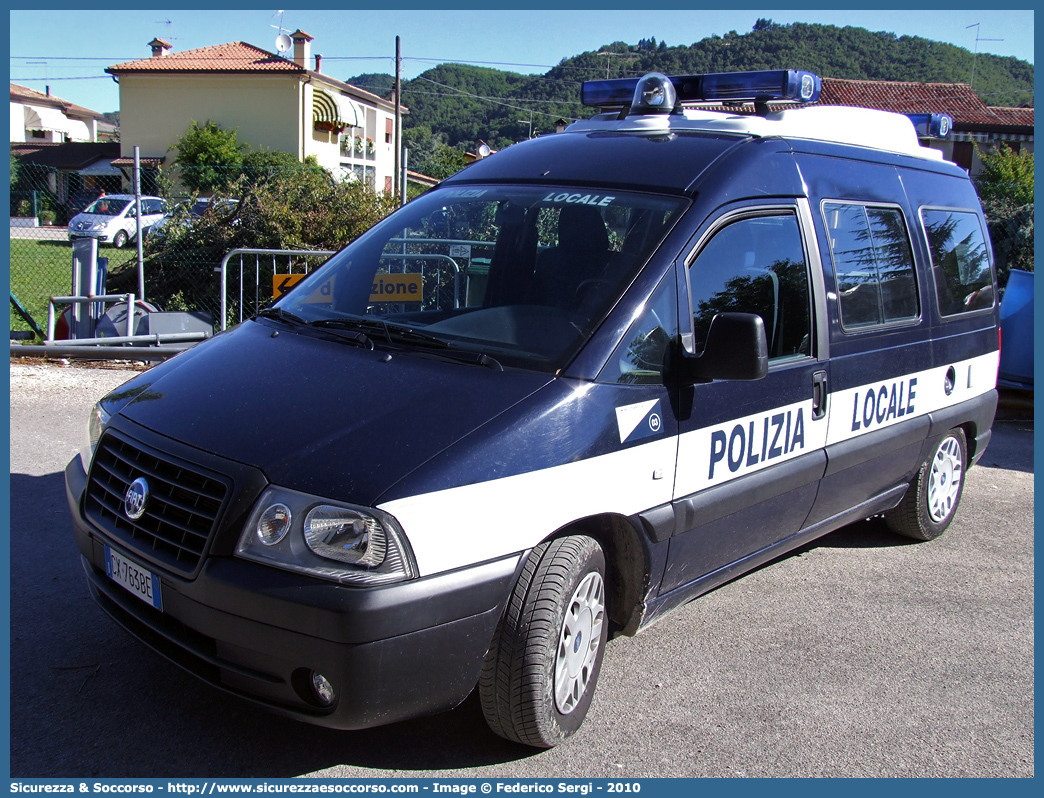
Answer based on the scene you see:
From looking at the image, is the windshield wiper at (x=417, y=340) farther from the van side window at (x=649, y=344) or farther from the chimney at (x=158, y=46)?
the chimney at (x=158, y=46)

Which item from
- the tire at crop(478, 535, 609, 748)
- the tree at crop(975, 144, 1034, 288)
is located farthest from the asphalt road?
the tree at crop(975, 144, 1034, 288)

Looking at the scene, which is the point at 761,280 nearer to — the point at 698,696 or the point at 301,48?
the point at 698,696

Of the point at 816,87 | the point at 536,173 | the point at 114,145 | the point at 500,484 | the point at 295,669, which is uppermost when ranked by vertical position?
the point at 114,145

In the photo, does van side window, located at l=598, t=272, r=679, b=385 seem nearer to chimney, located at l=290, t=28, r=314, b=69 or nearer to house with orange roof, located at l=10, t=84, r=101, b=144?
chimney, located at l=290, t=28, r=314, b=69

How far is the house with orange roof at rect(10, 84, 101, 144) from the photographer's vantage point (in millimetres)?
67169

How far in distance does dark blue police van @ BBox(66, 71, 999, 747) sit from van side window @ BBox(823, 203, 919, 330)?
2 cm

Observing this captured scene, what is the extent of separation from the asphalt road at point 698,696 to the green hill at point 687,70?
24.2m

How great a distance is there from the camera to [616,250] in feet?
11.2

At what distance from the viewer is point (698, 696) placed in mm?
3432

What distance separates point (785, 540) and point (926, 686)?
80 cm

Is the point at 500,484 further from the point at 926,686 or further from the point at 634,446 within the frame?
the point at 926,686

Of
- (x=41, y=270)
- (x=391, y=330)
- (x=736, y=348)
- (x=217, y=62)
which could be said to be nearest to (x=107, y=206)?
(x=41, y=270)

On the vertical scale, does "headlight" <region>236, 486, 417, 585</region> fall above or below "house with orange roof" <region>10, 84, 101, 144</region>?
below
